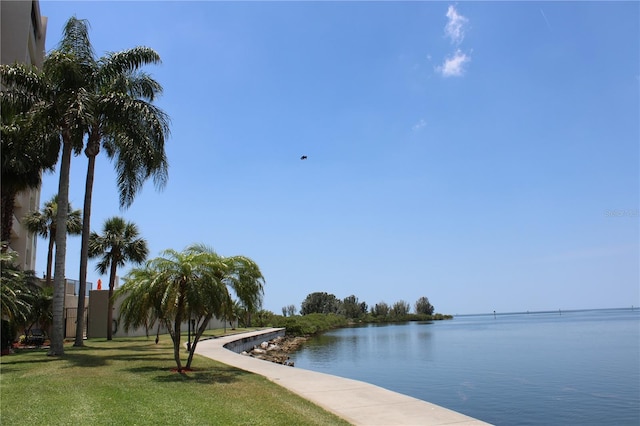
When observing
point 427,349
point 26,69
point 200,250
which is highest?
point 26,69

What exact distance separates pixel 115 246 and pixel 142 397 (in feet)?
92.6

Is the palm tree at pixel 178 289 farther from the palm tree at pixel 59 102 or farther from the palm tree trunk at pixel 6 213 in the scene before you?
the palm tree trunk at pixel 6 213

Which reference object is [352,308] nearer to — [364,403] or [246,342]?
[246,342]

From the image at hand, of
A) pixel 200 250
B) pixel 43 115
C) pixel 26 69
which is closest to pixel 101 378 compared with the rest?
pixel 200 250

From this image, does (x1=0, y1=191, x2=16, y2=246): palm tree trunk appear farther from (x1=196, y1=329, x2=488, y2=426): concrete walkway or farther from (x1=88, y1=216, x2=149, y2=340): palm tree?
(x1=196, y1=329, x2=488, y2=426): concrete walkway

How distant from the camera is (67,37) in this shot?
22109 millimetres

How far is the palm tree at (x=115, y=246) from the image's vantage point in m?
37.2

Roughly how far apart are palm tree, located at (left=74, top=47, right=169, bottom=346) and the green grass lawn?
9.19 meters

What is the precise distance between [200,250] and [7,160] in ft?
43.7

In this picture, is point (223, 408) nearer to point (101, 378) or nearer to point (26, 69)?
point (101, 378)

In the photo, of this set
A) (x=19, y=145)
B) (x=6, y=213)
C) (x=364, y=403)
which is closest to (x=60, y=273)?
(x=19, y=145)

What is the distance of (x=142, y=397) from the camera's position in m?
11.5

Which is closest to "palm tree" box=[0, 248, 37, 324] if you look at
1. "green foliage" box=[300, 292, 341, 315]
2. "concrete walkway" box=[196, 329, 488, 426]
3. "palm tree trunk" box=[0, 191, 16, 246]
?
"palm tree trunk" box=[0, 191, 16, 246]

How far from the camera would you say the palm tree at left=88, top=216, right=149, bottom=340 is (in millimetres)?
37250
